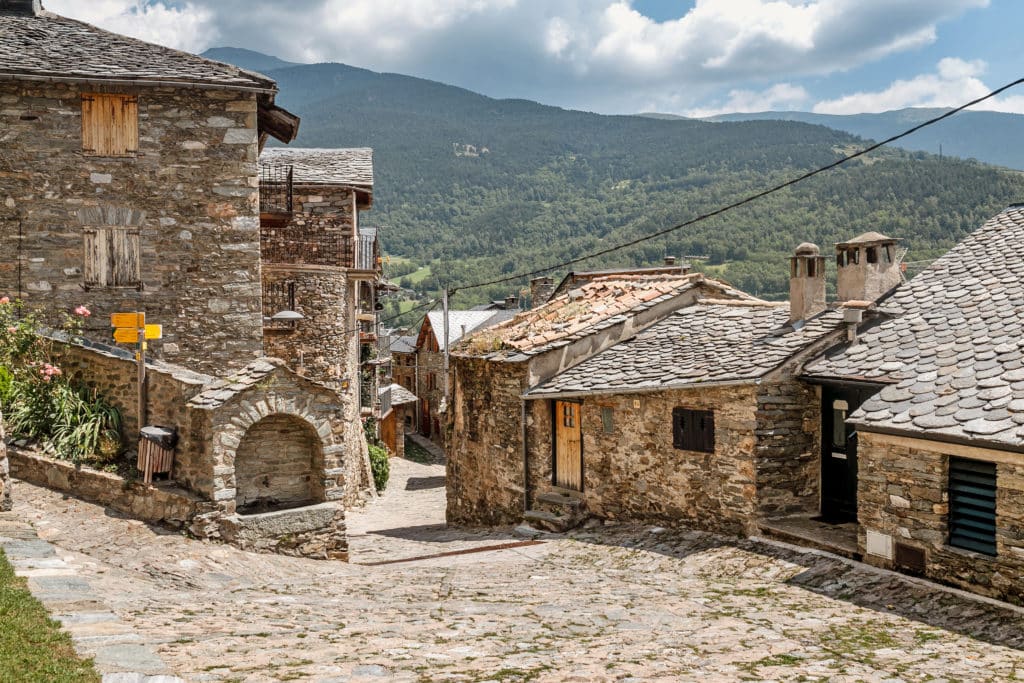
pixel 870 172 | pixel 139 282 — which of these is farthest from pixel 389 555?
pixel 870 172

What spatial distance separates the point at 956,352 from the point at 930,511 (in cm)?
241

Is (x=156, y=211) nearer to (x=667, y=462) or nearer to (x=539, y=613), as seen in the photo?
(x=667, y=462)

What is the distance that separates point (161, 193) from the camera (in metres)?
13.7

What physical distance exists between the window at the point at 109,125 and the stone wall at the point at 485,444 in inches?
288

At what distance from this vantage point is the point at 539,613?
8273mm

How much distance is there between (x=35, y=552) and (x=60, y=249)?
6.84m

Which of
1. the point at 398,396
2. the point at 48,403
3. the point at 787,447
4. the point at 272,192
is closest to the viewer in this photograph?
the point at 48,403

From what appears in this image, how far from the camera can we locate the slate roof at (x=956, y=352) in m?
9.14

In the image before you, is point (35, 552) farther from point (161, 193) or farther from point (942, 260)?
point (942, 260)

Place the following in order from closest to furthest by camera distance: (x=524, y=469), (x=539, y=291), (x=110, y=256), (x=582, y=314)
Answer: (x=110, y=256), (x=524, y=469), (x=582, y=314), (x=539, y=291)

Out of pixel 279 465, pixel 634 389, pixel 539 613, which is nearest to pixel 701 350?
pixel 634 389

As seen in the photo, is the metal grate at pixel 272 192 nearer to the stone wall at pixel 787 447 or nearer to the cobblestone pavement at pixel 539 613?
the cobblestone pavement at pixel 539 613

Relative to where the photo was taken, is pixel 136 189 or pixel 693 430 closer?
pixel 693 430

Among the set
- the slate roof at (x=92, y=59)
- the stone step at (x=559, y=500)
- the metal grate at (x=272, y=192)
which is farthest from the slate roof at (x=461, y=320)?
the slate roof at (x=92, y=59)
